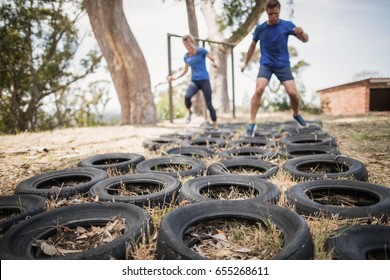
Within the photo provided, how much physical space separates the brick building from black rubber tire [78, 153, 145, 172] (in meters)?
3.66

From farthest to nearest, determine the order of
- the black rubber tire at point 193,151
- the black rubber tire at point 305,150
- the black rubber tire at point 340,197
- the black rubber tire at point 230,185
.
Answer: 1. the black rubber tire at point 193,151
2. the black rubber tire at point 305,150
3. the black rubber tire at point 230,185
4. the black rubber tire at point 340,197

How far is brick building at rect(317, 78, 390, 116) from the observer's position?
526 cm

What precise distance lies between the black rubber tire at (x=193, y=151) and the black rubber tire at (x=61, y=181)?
1288 mm

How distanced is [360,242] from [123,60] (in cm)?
766

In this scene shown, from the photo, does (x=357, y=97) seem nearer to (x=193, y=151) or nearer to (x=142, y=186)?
(x=193, y=151)

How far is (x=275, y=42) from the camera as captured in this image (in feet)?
14.3

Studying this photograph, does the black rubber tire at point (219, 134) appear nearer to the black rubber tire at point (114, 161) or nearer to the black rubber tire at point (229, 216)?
the black rubber tire at point (114, 161)

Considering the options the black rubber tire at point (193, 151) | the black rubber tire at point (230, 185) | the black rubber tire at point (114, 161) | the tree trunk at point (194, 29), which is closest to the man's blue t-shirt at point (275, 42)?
the black rubber tire at point (193, 151)

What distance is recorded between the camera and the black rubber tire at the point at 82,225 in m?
1.34

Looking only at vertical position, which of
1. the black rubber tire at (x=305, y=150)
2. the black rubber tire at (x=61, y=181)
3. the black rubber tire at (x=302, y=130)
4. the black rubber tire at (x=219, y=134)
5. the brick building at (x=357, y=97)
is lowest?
the black rubber tire at (x=61, y=181)

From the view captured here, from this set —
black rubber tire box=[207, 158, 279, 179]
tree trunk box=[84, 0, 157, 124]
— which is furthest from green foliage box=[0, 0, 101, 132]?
black rubber tire box=[207, 158, 279, 179]

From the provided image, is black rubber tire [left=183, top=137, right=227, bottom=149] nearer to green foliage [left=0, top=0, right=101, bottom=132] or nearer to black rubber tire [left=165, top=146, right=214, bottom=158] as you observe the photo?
black rubber tire [left=165, top=146, right=214, bottom=158]
